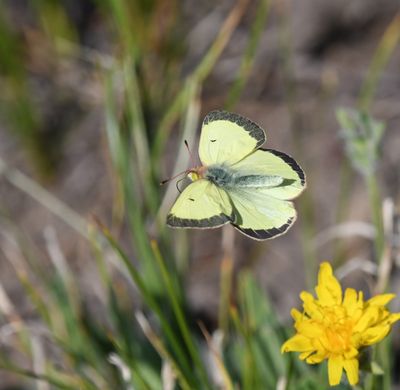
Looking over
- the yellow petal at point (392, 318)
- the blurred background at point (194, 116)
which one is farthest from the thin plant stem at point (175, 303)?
the blurred background at point (194, 116)

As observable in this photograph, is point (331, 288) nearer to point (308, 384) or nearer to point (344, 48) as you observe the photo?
point (308, 384)

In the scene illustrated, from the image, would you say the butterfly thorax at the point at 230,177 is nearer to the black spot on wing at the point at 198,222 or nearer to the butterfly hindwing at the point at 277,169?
the butterfly hindwing at the point at 277,169

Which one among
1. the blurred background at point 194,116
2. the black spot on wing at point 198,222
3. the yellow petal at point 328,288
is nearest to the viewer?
the black spot on wing at point 198,222

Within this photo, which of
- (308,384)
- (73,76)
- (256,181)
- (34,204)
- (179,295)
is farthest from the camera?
(73,76)

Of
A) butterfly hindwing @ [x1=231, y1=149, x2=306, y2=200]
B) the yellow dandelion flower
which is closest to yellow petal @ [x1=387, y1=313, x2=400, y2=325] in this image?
the yellow dandelion flower

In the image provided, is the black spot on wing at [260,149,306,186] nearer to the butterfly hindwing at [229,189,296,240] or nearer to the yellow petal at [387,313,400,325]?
the butterfly hindwing at [229,189,296,240]

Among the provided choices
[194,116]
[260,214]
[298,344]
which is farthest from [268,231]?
[194,116]

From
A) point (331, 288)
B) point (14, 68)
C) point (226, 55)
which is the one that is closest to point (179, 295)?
point (331, 288)
